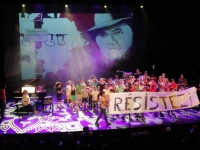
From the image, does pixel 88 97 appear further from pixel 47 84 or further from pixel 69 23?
pixel 69 23

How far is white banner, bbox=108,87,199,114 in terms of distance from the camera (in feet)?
39.9

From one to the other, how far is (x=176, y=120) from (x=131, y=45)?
9.49 meters

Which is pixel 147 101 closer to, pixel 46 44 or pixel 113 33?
pixel 113 33

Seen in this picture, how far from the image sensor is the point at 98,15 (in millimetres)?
21031

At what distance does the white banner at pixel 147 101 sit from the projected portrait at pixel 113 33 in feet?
30.6

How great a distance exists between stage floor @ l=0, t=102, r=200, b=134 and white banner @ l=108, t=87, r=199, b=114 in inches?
33.0

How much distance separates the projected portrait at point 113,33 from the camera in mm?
21094

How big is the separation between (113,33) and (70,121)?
33.0 ft

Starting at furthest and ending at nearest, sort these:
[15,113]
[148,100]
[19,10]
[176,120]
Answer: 1. [19,10]
2. [15,113]
3. [176,120]
4. [148,100]

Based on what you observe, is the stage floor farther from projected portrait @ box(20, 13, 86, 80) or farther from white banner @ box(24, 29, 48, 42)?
white banner @ box(24, 29, 48, 42)

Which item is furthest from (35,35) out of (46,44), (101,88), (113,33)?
(101,88)

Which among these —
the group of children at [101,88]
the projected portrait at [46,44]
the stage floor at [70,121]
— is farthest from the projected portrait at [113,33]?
the stage floor at [70,121]

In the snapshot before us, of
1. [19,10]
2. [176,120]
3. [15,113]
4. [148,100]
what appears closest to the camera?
[148,100]

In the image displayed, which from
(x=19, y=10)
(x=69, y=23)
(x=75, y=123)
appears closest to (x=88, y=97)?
(x=75, y=123)
